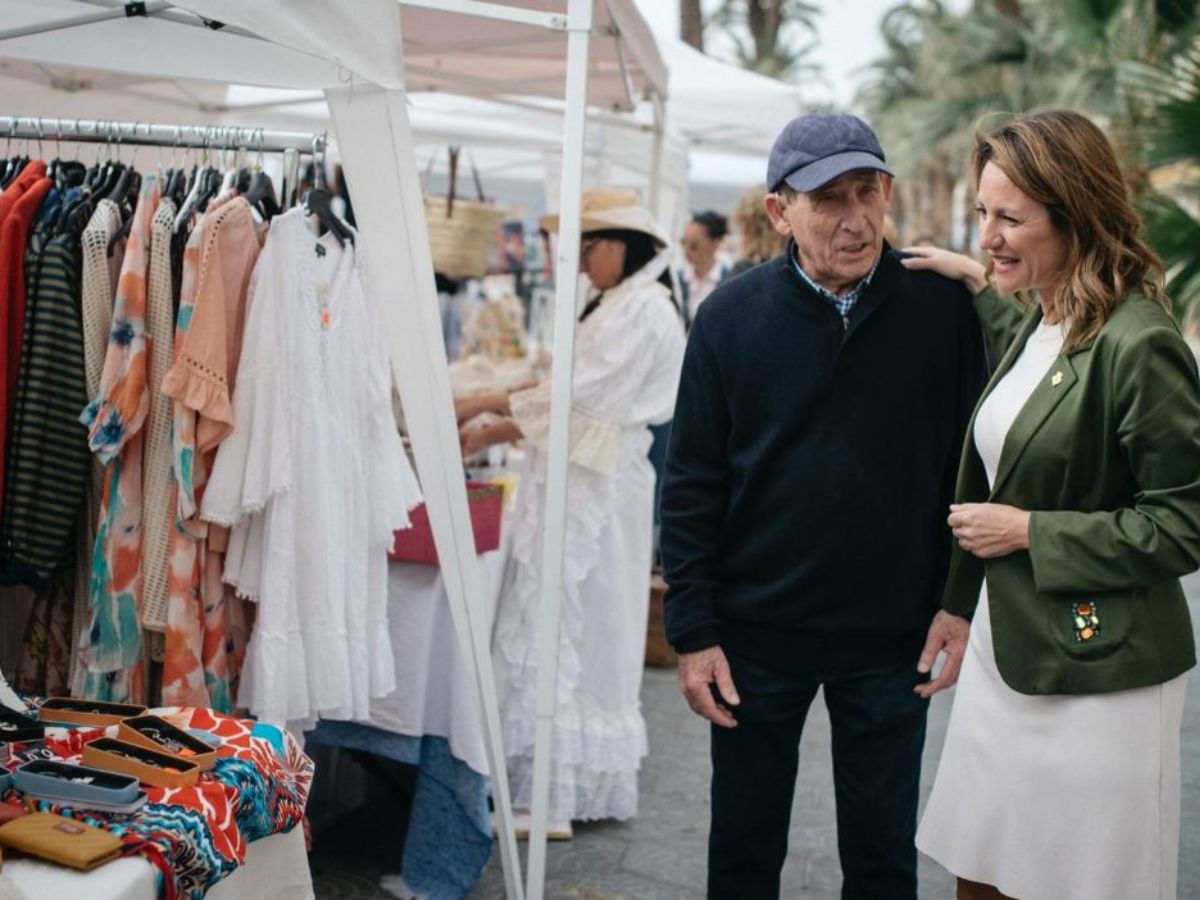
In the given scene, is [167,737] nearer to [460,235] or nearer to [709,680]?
[709,680]

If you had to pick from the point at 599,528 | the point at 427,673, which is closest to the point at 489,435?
the point at 599,528

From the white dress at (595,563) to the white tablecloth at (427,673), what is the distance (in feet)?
2.05

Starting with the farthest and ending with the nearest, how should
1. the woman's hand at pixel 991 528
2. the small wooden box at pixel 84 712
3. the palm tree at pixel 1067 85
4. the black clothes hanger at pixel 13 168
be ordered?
the palm tree at pixel 1067 85, the black clothes hanger at pixel 13 168, the small wooden box at pixel 84 712, the woman's hand at pixel 991 528

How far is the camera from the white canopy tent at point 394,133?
99.3 inches

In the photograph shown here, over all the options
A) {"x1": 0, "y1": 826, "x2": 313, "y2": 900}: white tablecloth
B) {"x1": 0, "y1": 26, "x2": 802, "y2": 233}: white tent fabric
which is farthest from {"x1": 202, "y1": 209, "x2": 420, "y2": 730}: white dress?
{"x1": 0, "y1": 26, "x2": 802, "y2": 233}: white tent fabric

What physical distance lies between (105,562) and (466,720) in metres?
1.12

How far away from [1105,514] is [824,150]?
0.82 meters

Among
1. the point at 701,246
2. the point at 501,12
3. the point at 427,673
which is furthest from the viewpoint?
the point at 701,246

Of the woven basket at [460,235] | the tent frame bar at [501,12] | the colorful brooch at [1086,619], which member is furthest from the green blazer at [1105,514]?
the woven basket at [460,235]

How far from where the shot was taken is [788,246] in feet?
8.48

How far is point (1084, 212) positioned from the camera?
2.11 meters

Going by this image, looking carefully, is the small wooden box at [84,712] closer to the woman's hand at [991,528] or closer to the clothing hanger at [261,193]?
the clothing hanger at [261,193]

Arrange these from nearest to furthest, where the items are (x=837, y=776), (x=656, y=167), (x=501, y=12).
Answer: (x=837, y=776), (x=501, y=12), (x=656, y=167)

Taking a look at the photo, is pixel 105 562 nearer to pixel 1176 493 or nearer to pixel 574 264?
pixel 574 264
